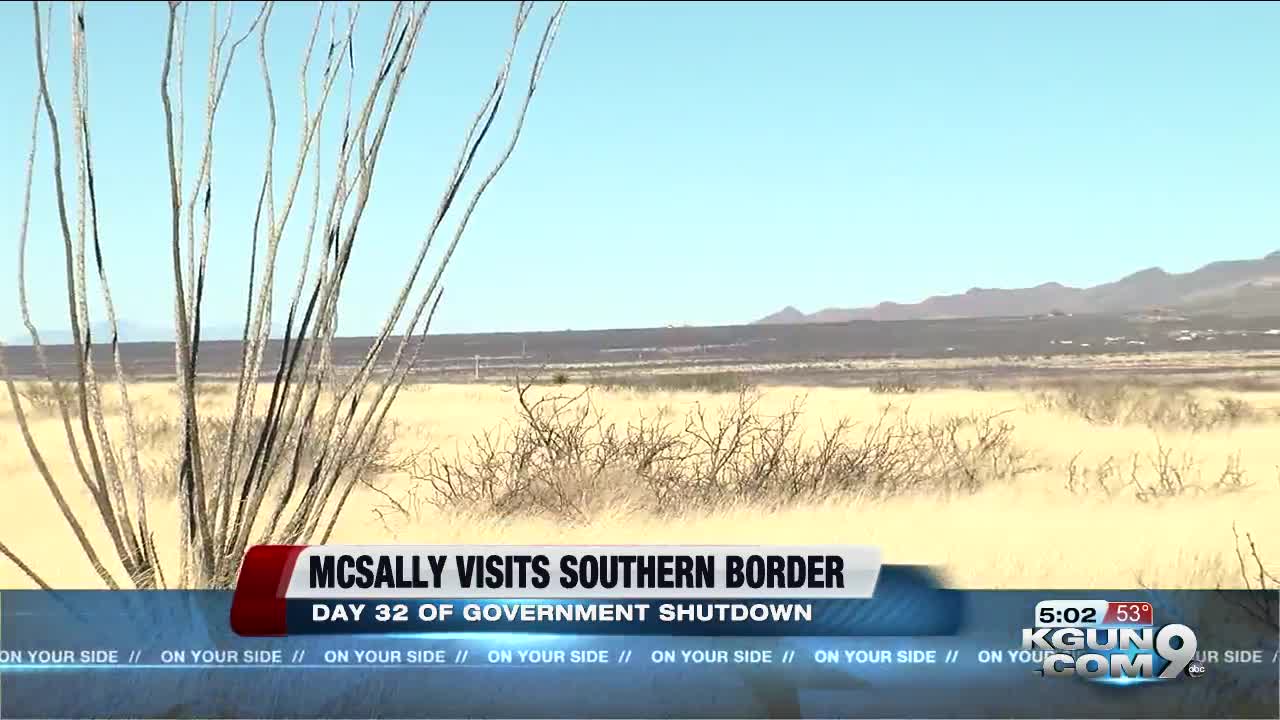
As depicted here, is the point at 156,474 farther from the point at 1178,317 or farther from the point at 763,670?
the point at 1178,317

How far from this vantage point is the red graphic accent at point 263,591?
297 cm

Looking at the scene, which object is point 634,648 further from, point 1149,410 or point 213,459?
point 1149,410

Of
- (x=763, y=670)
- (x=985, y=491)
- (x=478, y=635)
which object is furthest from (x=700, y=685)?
(x=985, y=491)

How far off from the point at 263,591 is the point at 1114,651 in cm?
212

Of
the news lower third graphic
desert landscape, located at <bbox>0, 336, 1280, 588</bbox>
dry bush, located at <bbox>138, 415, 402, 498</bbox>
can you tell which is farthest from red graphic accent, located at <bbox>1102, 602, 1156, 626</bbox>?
dry bush, located at <bbox>138, 415, 402, 498</bbox>

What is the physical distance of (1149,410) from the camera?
13766 mm

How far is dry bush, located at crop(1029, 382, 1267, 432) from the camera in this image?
1230 centimetres

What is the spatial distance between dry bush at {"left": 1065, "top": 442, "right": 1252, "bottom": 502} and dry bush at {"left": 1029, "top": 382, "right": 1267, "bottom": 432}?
373 centimetres

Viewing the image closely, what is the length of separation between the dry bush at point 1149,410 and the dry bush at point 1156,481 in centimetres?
373

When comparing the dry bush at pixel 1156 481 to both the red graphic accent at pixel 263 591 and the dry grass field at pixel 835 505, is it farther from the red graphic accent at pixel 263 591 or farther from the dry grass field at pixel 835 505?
the red graphic accent at pixel 263 591

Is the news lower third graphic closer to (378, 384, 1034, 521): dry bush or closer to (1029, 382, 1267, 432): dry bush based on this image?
(378, 384, 1034, 521): dry bush

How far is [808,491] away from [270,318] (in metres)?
4.06

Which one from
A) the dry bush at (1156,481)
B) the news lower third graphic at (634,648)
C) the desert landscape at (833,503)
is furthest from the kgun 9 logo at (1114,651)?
the dry bush at (1156,481)
